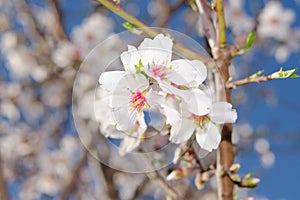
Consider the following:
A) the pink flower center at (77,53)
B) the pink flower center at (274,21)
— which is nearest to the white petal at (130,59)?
the pink flower center at (77,53)

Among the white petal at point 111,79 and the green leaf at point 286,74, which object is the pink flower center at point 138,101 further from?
the green leaf at point 286,74

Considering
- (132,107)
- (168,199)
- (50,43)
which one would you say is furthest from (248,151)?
(132,107)

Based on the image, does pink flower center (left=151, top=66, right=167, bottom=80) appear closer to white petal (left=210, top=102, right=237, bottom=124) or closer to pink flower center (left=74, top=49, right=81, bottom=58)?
white petal (left=210, top=102, right=237, bottom=124)

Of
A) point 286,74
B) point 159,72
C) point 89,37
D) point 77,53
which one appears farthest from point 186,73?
point 89,37

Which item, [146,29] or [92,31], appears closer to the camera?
[146,29]

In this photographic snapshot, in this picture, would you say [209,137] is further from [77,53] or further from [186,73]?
[77,53]

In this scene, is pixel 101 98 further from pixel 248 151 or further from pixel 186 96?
pixel 248 151

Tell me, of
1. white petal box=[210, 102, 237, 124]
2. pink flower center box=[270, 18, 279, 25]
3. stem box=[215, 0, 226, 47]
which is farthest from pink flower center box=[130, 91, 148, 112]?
pink flower center box=[270, 18, 279, 25]
